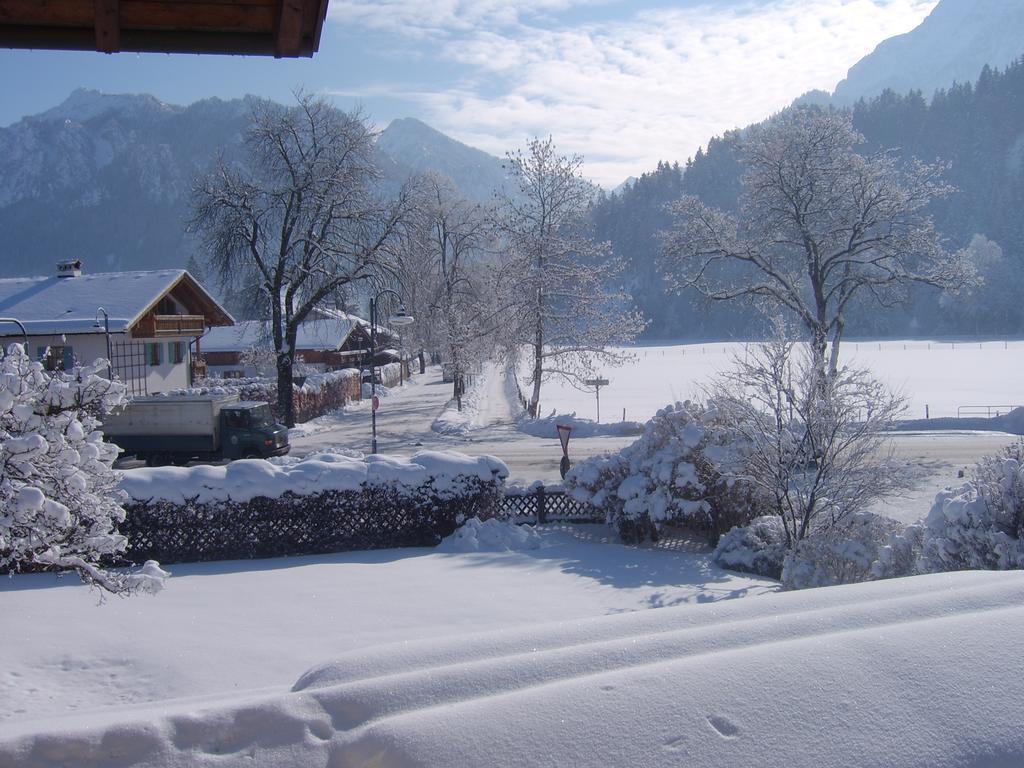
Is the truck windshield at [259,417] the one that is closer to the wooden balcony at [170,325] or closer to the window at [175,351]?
the wooden balcony at [170,325]

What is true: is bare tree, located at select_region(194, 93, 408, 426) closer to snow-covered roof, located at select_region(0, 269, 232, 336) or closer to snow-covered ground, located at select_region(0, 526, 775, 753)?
snow-covered roof, located at select_region(0, 269, 232, 336)

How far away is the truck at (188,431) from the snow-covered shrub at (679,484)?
1347 centimetres

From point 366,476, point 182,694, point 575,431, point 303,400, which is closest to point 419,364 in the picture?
point 303,400

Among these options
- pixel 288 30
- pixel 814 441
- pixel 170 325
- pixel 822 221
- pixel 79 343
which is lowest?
pixel 814 441

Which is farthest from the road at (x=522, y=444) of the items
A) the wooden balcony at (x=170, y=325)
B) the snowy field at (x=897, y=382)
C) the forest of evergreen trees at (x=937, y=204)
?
the forest of evergreen trees at (x=937, y=204)

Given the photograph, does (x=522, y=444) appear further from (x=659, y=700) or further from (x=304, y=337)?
(x=304, y=337)

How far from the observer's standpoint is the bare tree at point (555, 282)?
36312 millimetres

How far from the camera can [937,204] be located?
136750 mm

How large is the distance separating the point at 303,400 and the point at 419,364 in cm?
4636

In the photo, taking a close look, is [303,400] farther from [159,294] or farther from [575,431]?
[575,431]

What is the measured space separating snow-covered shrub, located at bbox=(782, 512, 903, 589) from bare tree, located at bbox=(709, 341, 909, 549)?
1.89 feet

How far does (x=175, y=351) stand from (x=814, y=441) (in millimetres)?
35597

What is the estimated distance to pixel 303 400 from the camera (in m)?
34.5

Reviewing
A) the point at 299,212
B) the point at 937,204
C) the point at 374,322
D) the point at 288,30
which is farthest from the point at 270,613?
the point at 937,204
